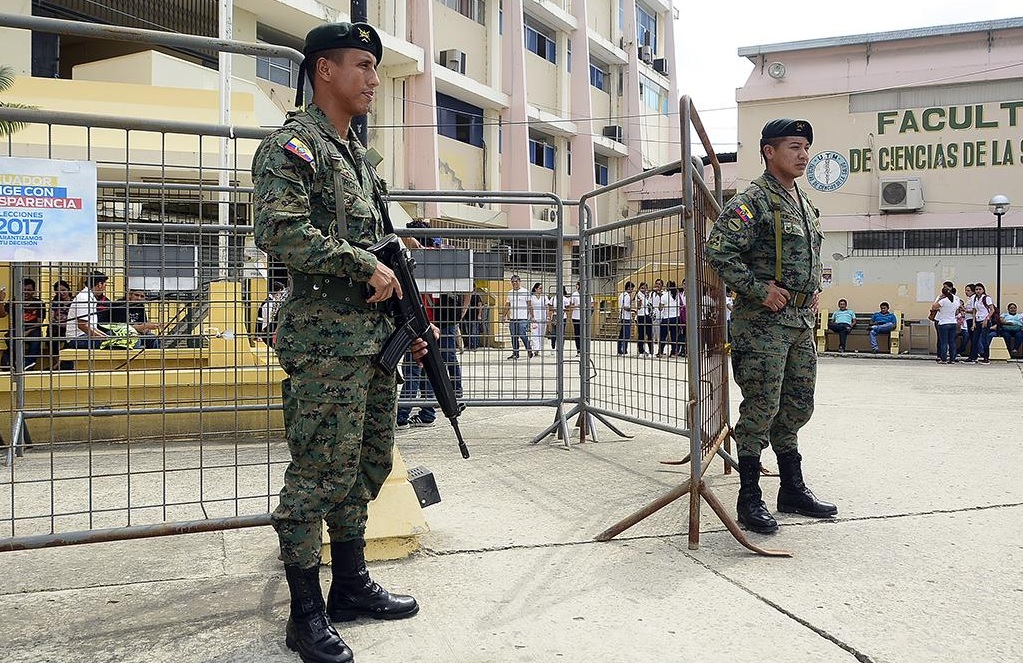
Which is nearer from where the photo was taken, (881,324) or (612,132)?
(881,324)

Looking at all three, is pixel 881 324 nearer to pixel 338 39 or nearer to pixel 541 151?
pixel 541 151

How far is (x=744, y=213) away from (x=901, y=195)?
1909 centimetres

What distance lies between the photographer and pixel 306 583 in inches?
99.4

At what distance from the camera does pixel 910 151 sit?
20.6 metres

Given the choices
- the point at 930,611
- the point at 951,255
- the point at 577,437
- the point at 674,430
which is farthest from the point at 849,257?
the point at 930,611

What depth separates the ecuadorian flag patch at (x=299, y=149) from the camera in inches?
96.8

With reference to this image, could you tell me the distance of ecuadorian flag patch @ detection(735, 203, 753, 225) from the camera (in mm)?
3772

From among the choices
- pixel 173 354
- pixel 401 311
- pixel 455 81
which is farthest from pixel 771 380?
pixel 455 81

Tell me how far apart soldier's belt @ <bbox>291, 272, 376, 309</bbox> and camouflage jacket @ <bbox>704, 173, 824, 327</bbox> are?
188 cm

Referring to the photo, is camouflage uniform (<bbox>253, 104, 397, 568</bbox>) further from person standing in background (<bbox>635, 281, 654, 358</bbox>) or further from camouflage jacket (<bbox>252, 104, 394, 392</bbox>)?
person standing in background (<bbox>635, 281, 654, 358</bbox>)

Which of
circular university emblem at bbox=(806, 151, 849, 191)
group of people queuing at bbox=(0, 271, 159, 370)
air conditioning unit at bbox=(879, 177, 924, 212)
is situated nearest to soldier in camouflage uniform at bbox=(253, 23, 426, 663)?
group of people queuing at bbox=(0, 271, 159, 370)

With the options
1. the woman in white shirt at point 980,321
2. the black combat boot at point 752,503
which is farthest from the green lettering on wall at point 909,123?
the black combat boot at point 752,503

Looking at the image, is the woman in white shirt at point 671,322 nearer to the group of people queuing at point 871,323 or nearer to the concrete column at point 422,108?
the group of people queuing at point 871,323

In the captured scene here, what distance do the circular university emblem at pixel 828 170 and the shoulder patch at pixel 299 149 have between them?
21.0 meters
